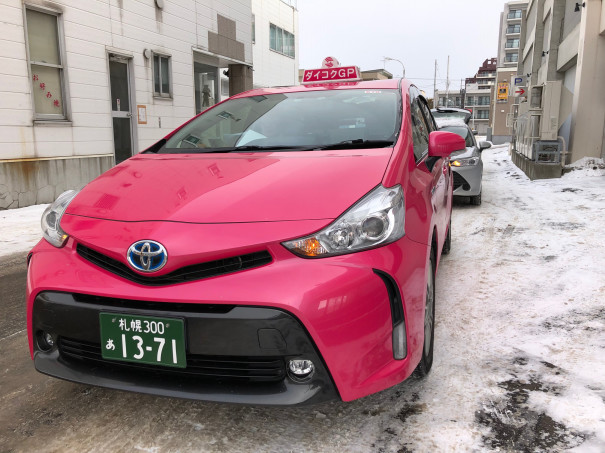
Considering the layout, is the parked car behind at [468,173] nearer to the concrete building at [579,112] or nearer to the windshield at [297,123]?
the concrete building at [579,112]

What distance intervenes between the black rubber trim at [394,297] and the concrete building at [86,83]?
306 inches

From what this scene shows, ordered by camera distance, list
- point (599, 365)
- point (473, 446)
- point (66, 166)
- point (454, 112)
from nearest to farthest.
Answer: point (473, 446), point (599, 365), point (66, 166), point (454, 112)

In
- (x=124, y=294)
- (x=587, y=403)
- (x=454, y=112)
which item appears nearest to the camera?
(x=124, y=294)

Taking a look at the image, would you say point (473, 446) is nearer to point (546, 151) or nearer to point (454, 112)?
point (546, 151)

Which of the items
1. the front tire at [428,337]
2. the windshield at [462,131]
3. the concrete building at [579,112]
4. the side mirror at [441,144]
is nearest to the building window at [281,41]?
the concrete building at [579,112]

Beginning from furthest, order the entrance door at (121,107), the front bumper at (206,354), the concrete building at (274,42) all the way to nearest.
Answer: the concrete building at (274,42), the entrance door at (121,107), the front bumper at (206,354)

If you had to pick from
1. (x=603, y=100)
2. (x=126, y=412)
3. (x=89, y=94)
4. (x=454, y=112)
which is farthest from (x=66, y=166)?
(x=603, y=100)

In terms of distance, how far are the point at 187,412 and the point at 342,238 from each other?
1106 mm

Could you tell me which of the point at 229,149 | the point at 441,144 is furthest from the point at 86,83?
the point at 441,144

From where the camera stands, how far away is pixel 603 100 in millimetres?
10906

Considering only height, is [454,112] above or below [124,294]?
above

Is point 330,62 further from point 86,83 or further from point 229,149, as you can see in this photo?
point 86,83

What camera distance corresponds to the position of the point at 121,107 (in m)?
10.7

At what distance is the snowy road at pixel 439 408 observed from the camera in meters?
1.96
